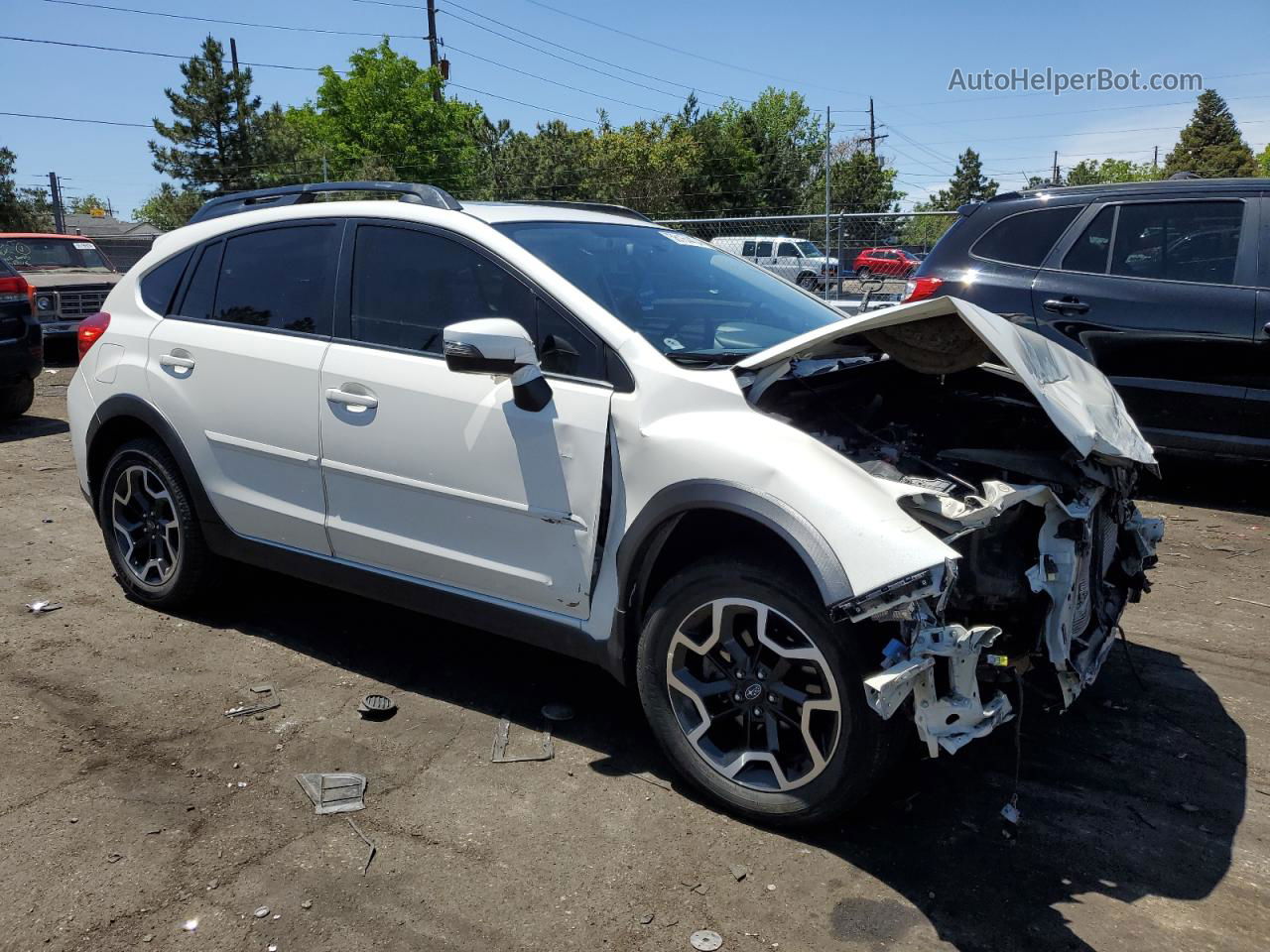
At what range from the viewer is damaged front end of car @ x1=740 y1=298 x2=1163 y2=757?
8.77 ft

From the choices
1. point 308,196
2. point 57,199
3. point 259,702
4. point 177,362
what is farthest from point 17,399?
point 57,199

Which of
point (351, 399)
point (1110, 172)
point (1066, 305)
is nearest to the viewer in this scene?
point (351, 399)

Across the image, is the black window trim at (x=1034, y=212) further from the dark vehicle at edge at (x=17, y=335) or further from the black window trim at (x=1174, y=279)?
the dark vehicle at edge at (x=17, y=335)

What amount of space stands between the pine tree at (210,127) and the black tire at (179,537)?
5441cm

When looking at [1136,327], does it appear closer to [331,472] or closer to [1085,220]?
[1085,220]

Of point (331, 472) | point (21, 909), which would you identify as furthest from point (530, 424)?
point (21, 909)

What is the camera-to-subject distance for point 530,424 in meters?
3.37

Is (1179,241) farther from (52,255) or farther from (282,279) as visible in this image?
(52,255)

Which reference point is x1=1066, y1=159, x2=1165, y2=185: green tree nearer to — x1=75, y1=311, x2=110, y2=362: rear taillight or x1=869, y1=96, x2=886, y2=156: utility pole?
x1=869, y1=96, x2=886, y2=156: utility pole

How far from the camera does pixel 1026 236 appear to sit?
681cm

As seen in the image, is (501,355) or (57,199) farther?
(57,199)

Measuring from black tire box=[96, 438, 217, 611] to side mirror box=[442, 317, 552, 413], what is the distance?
6.38 feet

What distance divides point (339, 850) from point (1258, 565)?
5.01 metres

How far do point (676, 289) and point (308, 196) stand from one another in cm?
188
